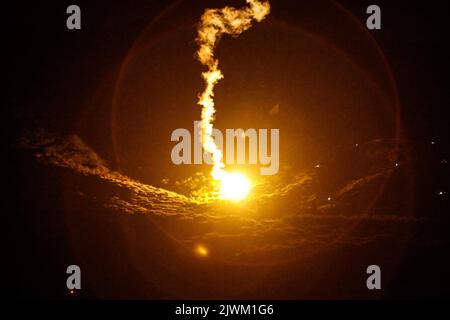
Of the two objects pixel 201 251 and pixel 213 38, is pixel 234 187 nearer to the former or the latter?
pixel 201 251

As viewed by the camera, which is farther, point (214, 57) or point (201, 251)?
point (214, 57)

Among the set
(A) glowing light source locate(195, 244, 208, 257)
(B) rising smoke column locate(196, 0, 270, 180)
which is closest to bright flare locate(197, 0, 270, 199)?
(B) rising smoke column locate(196, 0, 270, 180)

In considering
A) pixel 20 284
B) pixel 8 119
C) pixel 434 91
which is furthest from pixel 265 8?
pixel 20 284

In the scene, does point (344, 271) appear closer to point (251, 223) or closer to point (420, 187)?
point (251, 223)

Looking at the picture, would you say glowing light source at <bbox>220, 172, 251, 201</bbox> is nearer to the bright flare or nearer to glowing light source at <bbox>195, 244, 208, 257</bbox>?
the bright flare

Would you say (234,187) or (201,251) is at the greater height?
(234,187)

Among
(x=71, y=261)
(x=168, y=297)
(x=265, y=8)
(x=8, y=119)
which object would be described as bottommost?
(x=168, y=297)

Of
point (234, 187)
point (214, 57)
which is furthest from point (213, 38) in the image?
point (234, 187)
